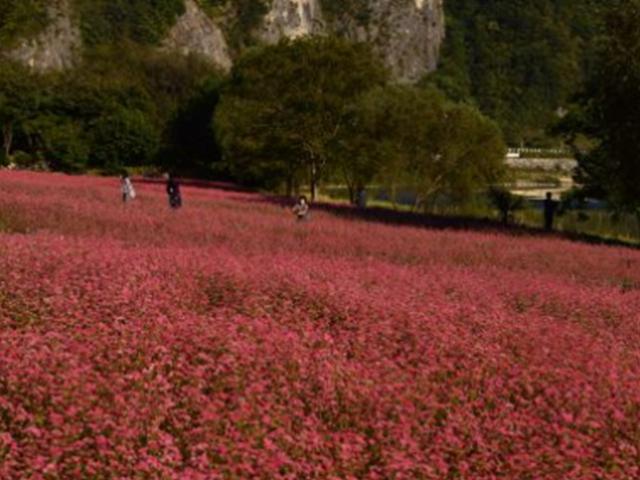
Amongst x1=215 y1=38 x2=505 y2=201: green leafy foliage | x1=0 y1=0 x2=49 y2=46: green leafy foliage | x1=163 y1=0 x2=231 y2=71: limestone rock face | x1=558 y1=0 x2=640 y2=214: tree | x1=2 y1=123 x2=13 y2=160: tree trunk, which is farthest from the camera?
x1=163 y1=0 x2=231 y2=71: limestone rock face

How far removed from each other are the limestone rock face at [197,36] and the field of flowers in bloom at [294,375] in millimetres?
173617

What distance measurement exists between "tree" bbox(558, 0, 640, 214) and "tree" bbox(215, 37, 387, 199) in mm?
17312

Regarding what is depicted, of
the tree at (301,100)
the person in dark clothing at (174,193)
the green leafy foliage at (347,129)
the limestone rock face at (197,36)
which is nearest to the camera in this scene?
the person in dark clothing at (174,193)

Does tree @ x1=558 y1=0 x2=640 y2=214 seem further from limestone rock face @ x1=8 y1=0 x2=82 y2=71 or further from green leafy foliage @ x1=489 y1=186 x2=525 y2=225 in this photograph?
limestone rock face @ x1=8 y1=0 x2=82 y2=71

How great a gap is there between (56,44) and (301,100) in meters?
116

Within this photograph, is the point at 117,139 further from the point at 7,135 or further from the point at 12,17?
the point at 12,17

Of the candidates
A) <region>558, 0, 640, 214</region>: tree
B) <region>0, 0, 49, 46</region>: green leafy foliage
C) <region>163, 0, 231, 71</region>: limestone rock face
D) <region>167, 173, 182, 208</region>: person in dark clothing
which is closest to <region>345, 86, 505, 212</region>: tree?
<region>558, 0, 640, 214</region>: tree

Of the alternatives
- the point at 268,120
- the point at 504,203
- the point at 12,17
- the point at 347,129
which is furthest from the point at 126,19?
Result: the point at 504,203

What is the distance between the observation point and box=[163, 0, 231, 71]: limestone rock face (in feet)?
598

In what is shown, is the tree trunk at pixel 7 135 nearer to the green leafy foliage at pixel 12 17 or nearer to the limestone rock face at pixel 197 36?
the green leafy foliage at pixel 12 17

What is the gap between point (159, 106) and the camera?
105 metres

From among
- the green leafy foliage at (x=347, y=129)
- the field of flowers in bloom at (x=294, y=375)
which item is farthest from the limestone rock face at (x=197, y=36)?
the field of flowers in bloom at (x=294, y=375)

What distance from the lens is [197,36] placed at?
615ft

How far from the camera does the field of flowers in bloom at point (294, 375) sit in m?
5.51
